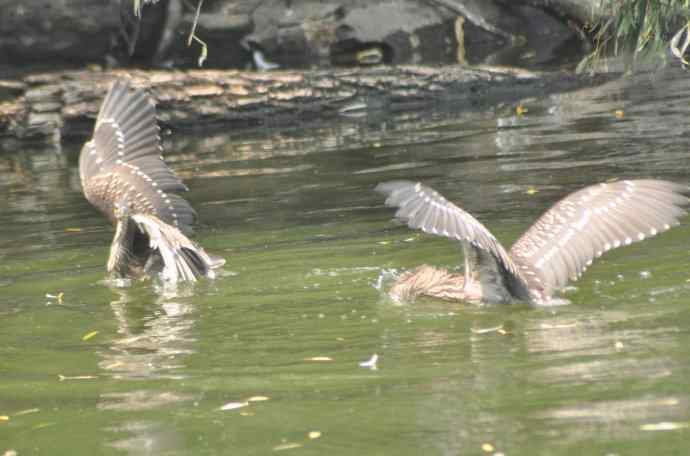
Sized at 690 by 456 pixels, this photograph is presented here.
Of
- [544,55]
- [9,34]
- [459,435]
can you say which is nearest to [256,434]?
[459,435]

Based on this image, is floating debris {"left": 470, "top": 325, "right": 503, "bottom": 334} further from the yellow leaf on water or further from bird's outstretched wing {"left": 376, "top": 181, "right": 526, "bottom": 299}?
the yellow leaf on water

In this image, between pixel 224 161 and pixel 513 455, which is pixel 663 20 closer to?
pixel 513 455

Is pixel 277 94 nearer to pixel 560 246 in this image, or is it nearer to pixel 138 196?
pixel 138 196

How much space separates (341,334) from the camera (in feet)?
24.9

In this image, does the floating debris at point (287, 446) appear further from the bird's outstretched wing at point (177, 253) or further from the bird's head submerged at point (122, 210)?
the bird's head submerged at point (122, 210)

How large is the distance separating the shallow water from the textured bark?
434 cm

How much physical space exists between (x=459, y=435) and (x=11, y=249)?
21.9ft

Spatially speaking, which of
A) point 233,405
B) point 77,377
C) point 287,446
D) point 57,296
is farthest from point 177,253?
point 287,446

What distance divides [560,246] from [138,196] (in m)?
3.62

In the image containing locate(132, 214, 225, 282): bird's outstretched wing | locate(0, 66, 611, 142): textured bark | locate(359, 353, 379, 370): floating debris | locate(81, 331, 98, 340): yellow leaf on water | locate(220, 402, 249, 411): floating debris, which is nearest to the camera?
locate(220, 402, 249, 411): floating debris

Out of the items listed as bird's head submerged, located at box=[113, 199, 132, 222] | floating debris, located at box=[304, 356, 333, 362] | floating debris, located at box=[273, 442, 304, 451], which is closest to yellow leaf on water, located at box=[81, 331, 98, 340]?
Answer: floating debris, located at box=[304, 356, 333, 362]

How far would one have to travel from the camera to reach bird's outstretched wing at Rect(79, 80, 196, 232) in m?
10.5

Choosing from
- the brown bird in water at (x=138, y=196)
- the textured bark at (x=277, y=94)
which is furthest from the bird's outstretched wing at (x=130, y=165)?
the textured bark at (x=277, y=94)

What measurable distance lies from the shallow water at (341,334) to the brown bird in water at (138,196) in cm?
19
